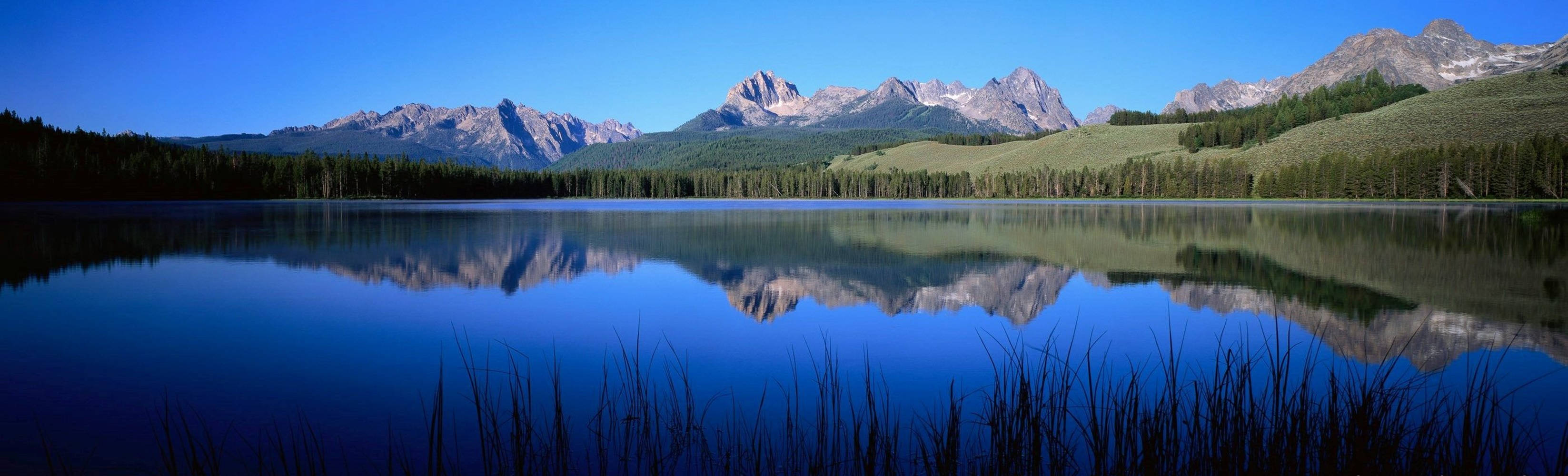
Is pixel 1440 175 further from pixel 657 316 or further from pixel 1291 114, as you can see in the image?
pixel 657 316

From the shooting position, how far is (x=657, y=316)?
13078 mm

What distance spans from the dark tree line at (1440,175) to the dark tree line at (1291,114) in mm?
45932

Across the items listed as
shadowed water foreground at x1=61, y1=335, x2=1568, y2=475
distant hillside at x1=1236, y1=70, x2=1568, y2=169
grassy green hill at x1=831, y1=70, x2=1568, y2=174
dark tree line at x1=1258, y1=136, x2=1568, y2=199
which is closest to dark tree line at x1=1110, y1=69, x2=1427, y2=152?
grassy green hill at x1=831, y1=70, x2=1568, y2=174

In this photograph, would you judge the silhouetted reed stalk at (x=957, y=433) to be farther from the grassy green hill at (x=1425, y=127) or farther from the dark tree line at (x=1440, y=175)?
the grassy green hill at (x=1425, y=127)

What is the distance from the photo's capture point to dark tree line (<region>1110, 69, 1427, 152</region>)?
14925cm

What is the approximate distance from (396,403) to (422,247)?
63.9ft

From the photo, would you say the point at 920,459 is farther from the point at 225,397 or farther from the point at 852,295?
the point at 852,295

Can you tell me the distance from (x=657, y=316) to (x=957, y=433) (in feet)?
26.6

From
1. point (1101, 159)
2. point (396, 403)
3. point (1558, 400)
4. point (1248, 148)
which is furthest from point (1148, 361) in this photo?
point (1101, 159)

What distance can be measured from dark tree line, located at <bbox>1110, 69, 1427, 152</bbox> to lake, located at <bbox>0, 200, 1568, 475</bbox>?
14003 centimetres

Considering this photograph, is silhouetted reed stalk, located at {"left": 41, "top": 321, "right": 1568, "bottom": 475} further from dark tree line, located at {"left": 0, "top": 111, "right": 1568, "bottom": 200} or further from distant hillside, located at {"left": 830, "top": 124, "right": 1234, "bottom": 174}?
distant hillside, located at {"left": 830, "top": 124, "right": 1234, "bottom": 174}

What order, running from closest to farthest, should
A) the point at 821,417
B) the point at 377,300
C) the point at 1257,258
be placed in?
1. the point at 821,417
2. the point at 377,300
3. the point at 1257,258

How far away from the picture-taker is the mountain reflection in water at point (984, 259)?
13000 mm

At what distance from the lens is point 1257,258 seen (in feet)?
71.5
